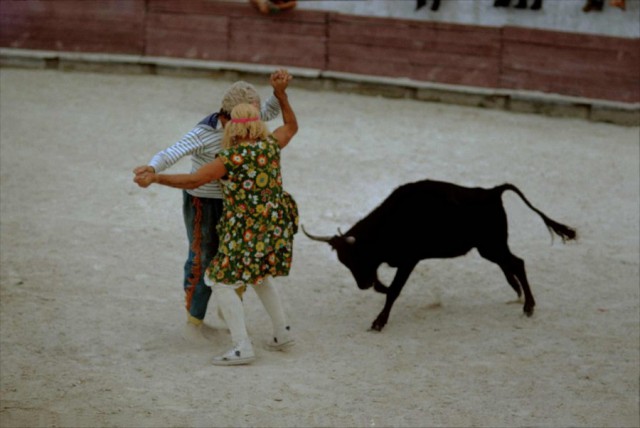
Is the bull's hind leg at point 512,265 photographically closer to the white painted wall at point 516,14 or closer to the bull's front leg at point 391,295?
the bull's front leg at point 391,295

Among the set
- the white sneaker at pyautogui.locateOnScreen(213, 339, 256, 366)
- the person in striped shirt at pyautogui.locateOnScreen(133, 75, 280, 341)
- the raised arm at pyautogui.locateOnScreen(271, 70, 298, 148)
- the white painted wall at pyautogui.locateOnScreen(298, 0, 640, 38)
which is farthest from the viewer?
the white painted wall at pyautogui.locateOnScreen(298, 0, 640, 38)

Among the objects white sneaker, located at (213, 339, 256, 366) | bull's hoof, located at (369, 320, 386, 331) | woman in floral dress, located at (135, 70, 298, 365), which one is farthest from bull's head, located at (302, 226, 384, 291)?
white sneaker, located at (213, 339, 256, 366)

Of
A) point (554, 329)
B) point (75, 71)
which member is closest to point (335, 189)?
point (554, 329)

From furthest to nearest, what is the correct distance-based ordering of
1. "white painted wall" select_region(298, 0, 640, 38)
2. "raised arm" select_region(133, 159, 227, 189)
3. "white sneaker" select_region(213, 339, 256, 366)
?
1. "white painted wall" select_region(298, 0, 640, 38)
2. "white sneaker" select_region(213, 339, 256, 366)
3. "raised arm" select_region(133, 159, 227, 189)

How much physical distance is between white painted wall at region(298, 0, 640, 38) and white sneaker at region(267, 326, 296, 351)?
25.4ft

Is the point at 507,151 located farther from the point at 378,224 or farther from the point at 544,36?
the point at 378,224

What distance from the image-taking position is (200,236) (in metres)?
5.35

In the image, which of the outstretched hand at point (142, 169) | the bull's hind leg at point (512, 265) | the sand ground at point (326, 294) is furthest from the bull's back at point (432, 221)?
the outstretched hand at point (142, 169)

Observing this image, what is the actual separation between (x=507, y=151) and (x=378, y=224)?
14.0 feet

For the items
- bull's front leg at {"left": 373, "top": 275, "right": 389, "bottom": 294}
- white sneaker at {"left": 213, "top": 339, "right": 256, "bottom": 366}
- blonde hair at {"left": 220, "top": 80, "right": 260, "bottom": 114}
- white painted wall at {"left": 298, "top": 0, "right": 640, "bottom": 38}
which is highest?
white painted wall at {"left": 298, "top": 0, "right": 640, "bottom": 38}

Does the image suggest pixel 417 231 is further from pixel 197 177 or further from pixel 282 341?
pixel 197 177

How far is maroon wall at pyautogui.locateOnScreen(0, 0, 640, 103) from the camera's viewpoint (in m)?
12.0

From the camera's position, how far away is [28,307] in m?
6.05

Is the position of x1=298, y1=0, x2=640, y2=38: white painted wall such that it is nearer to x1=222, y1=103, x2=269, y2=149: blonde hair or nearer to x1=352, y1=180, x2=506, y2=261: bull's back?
Answer: x1=352, y1=180, x2=506, y2=261: bull's back
